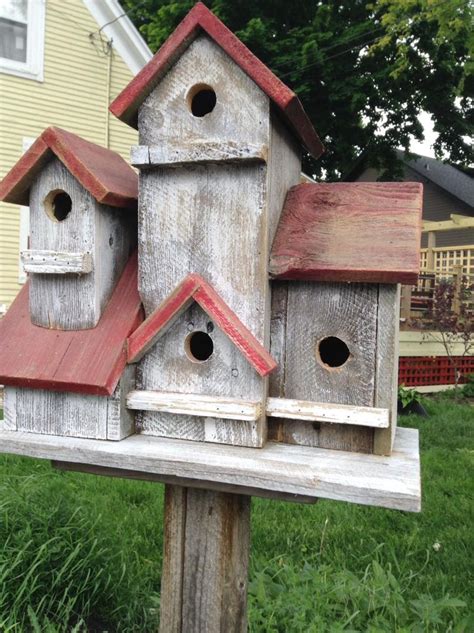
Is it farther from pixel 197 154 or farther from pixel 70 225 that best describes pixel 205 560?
pixel 197 154

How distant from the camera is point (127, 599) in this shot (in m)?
2.68

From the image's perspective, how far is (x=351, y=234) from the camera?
1657 millimetres

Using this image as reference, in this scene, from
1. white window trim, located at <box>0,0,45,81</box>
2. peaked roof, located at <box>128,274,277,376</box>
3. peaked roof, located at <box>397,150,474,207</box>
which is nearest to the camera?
peaked roof, located at <box>128,274,277,376</box>

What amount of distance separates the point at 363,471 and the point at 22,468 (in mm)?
3495

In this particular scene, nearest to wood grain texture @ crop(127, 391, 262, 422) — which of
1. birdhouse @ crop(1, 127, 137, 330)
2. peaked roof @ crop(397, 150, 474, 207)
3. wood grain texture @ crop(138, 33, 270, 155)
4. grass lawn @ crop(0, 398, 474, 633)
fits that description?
birdhouse @ crop(1, 127, 137, 330)

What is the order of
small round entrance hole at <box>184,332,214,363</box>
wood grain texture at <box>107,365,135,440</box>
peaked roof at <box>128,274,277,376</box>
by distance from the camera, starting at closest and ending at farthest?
peaked roof at <box>128,274,277,376</box> < wood grain texture at <box>107,365,135,440</box> < small round entrance hole at <box>184,332,214,363</box>

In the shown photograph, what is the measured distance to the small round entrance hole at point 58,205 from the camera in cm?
181

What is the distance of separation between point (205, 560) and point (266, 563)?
121 centimetres

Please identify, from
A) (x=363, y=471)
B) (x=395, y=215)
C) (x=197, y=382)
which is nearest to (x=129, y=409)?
(x=197, y=382)

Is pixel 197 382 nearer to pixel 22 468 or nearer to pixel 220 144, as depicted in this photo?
pixel 220 144

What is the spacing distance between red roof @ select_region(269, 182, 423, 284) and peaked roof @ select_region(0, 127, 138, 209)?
0.48 m

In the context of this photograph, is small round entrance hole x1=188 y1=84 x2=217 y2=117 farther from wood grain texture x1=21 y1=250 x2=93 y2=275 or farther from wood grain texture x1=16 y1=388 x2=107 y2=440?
wood grain texture x1=16 y1=388 x2=107 y2=440

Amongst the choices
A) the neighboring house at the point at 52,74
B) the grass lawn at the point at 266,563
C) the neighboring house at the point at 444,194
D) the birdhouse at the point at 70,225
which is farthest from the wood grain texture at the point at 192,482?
the neighboring house at the point at 444,194

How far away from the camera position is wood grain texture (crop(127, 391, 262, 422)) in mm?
1547
